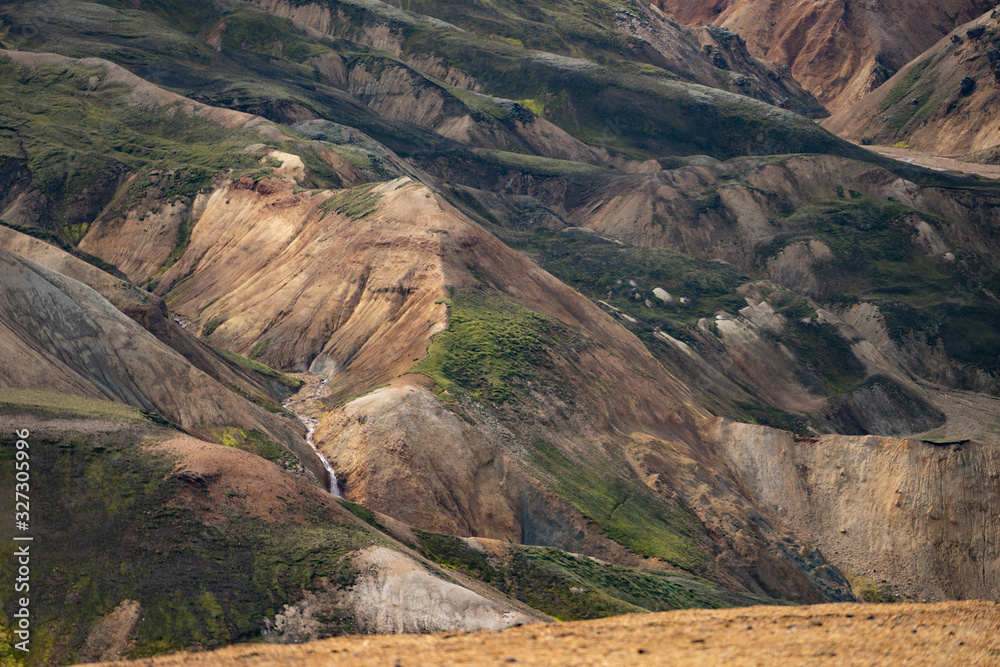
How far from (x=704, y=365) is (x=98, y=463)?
5381 cm

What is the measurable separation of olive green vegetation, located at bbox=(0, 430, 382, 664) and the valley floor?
1343 mm

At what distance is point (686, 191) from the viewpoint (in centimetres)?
10394

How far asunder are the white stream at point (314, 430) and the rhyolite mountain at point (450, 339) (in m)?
0.42

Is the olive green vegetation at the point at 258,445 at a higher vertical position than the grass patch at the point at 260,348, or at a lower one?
higher

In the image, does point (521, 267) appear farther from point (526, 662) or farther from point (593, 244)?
point (526, 662)

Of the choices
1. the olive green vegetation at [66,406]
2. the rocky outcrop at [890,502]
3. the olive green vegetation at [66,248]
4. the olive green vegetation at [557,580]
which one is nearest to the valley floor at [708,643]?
the olive green vegetation at [557,580]

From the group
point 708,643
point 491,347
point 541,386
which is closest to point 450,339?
point 491,347

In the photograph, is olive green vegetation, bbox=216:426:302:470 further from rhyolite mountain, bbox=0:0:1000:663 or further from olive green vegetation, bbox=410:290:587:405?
olive green vegetation, bbox=410:290:587:405

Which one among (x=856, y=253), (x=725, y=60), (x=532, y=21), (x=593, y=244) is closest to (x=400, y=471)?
(x=593, y=244)

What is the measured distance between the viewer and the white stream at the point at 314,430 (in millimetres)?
37188

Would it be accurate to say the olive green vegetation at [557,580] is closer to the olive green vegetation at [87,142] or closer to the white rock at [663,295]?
the olive green vegetation at [87,142]

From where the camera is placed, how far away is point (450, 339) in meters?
47.7

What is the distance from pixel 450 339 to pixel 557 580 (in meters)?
22.2

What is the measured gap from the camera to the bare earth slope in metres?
167
